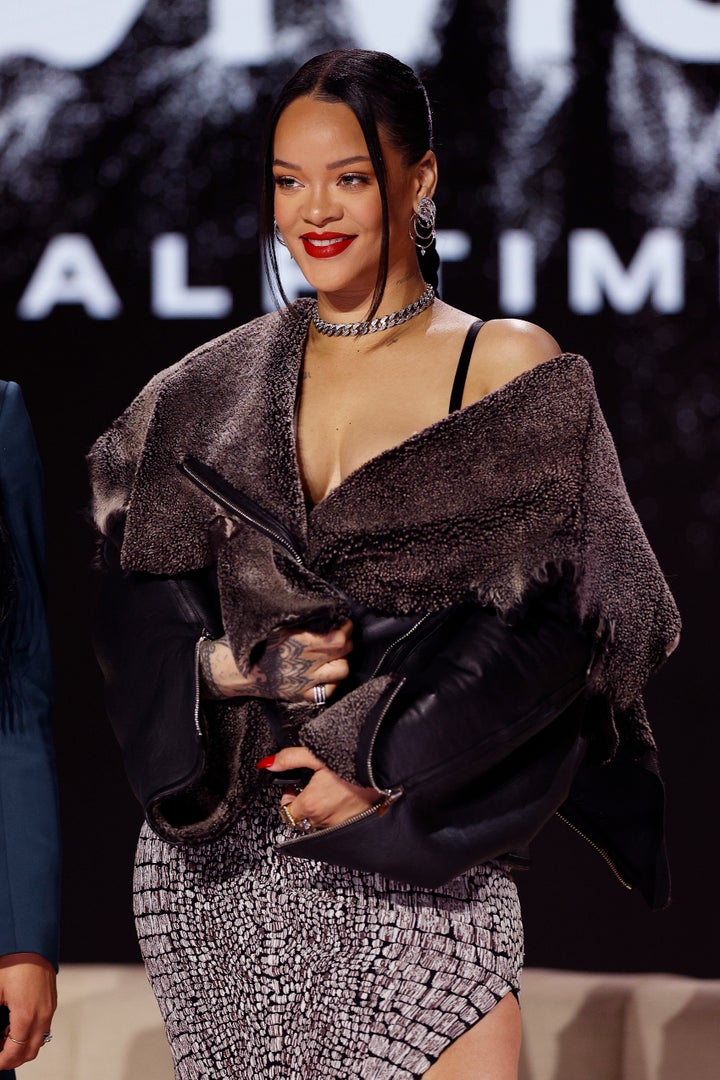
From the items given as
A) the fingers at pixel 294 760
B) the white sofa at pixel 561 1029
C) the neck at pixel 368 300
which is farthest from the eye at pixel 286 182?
the white sofa at pixel 561 1029

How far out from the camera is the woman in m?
1.71

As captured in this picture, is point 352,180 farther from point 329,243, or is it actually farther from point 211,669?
point 211,669

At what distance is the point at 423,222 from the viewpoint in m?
1.94

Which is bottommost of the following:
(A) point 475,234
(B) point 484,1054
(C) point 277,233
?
(B) point 484,1054

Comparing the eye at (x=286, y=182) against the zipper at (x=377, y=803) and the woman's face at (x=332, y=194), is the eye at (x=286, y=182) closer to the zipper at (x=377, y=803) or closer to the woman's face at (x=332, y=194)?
the woman's face at (x=332, y=194)

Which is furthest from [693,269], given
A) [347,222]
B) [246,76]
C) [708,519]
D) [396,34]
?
[347,222]

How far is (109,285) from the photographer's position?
3.29 meters

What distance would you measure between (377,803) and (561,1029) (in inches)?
57.4

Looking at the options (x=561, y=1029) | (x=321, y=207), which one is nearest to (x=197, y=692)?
(x=321, y=207)

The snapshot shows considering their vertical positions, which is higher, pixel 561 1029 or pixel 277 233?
pixel 277 233

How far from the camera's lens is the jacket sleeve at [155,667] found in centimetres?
180

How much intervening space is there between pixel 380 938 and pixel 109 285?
1905 mm

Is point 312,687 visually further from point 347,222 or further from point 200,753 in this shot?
point 347,222

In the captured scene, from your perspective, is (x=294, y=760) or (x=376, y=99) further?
(x=376, y=99)
